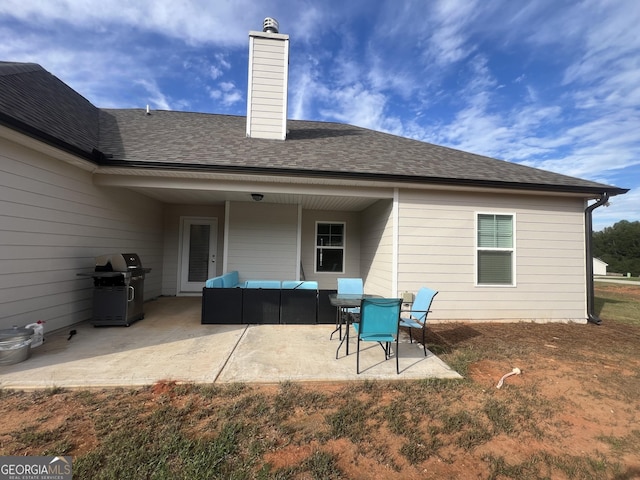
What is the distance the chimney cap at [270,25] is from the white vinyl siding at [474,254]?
564cm

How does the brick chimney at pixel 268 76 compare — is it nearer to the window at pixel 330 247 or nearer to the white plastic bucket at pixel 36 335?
the window at pixel 330 247

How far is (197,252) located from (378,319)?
652cm

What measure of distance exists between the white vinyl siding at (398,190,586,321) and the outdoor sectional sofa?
74.9 inches

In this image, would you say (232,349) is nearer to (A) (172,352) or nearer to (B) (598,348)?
(A) (172,352)

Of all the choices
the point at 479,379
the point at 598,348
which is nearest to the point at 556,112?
the point at 598,348

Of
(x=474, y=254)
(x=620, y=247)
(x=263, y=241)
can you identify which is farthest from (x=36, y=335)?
(x=620, y=247)

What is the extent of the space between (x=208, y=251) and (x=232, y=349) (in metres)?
4.88

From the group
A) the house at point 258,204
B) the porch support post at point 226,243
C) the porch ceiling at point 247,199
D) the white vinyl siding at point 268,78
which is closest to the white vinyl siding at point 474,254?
the house at point 258,204

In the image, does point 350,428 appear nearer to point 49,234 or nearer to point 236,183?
point 236,183

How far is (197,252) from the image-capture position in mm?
8125

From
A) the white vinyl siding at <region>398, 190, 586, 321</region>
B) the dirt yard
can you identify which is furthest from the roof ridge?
the white vinyl siding at <region>398, 190, 586, 321</region>

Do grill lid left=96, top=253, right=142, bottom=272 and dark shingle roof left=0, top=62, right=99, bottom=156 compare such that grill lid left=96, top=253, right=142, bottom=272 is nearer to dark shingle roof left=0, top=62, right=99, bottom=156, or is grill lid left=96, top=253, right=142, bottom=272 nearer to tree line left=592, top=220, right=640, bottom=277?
dark shingle roof left=0, top=62, right=99, bottom=156

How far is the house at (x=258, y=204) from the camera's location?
4.11 meters

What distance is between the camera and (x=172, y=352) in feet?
12.2
